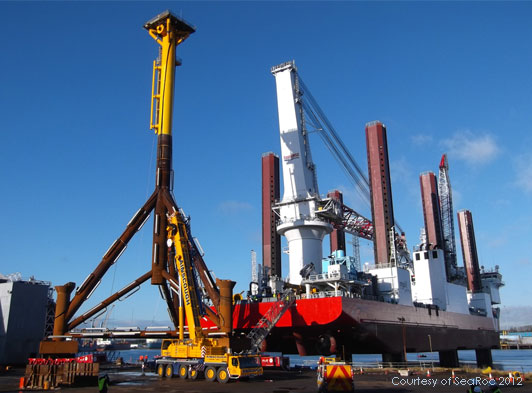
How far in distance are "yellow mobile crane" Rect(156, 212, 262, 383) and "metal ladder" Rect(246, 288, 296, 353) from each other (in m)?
2.37

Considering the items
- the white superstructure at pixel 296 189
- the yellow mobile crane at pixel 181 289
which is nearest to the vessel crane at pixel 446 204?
the white superstructure at pixel 296 189

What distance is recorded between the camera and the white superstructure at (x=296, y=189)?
4000 cm

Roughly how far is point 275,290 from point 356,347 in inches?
324

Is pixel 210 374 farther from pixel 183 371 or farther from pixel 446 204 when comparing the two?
A: pixel 446 204

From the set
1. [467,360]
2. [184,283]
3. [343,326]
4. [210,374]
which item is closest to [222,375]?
[210,374]

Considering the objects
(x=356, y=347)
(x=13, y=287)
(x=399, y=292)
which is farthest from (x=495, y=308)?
(x=13, y=287)

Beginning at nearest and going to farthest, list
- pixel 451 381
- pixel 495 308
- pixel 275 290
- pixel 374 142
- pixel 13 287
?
pixel 451 381 → pixel 275 290 → pixel 13 287 → pixel 374 142 → pixel 495 308

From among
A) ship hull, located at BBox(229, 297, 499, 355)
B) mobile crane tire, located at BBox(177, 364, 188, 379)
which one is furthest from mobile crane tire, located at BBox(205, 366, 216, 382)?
ship hull, located at BBox(229, 297, 499, 355)

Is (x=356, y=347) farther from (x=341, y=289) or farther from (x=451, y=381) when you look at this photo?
(x=451, y=381)

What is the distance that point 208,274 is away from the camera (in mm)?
35438

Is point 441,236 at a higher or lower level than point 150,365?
higher

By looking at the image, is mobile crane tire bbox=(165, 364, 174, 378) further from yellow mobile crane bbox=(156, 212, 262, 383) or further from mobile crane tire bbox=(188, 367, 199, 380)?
mobile crane tire bbox=(188, 367, 199, 380)

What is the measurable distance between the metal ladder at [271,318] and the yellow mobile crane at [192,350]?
2.37 m

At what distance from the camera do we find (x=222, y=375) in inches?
924
